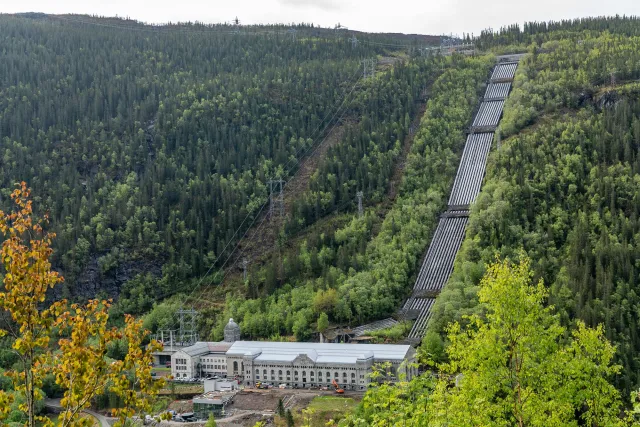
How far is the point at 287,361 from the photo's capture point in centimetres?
6825

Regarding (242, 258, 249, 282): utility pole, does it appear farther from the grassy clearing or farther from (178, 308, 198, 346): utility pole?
the grassy clearing

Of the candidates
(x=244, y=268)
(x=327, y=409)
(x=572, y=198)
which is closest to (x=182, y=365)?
(x=244, y=268)

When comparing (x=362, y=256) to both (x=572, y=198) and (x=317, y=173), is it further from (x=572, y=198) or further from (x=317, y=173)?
(x=572, y=198)

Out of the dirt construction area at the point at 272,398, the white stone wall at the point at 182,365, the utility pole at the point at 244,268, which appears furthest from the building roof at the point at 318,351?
the utility pole at the point at 244,268

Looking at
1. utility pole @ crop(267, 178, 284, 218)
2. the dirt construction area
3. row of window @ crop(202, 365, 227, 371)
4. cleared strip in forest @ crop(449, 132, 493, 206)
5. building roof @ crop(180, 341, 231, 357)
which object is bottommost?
row of window @ crop(202, 365, 227, 371)

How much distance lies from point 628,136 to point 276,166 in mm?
44807

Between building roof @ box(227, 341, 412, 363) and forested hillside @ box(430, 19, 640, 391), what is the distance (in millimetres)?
5100

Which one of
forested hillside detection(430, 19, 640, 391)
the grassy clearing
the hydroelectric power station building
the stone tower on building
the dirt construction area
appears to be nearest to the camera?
the grassy clearing

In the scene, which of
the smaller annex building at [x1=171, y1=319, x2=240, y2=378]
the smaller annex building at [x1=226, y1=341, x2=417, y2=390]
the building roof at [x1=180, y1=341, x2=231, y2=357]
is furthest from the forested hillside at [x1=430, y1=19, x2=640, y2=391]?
the building roof at [x1=180, y1=341, x2=231, y2=357]

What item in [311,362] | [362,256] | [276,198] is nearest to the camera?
[311,362]

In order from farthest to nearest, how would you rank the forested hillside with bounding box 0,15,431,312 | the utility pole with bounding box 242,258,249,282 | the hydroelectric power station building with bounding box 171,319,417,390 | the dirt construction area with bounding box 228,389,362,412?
the forested hillside with bounding box 0,15,431,312
the utility pole with bounding box 242,258,249,282
the hydroelectric power station building with bounding box 171,319,417,390
the dirt construction area with bounding box 228,389,362,412

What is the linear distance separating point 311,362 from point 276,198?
36.0 metres

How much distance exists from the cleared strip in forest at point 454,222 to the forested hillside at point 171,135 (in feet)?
31.8

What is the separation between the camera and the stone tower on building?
250 feet
